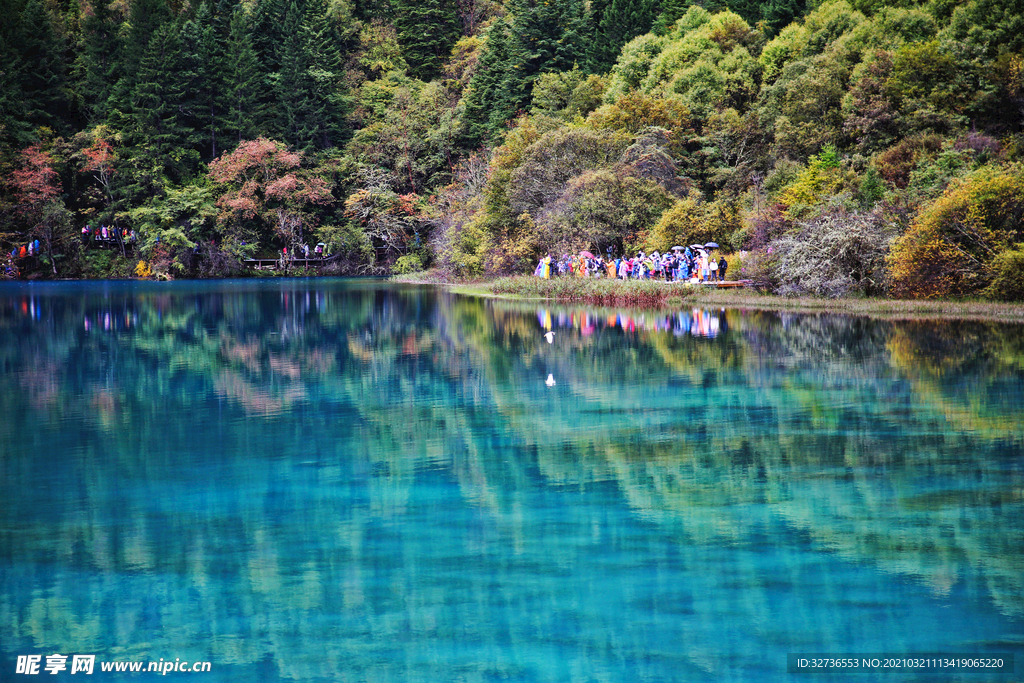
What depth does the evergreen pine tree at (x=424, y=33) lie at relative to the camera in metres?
70.6

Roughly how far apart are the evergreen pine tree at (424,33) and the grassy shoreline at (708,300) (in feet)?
113

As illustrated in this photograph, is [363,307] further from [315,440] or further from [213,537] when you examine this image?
[213,537]

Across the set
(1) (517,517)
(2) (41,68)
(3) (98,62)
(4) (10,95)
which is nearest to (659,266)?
(1) (517,517)

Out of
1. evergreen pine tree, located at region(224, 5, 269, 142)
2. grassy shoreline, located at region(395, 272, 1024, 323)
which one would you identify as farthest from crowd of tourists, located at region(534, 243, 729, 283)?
evergreen pine tree, located at region(224, 5, 269, 142)

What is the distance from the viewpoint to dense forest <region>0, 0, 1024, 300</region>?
30000mm

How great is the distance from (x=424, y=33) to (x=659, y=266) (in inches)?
1649

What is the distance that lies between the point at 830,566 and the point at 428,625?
2.61m

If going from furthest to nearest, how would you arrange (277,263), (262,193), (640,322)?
(277,263)
(262,193)
(640,322)

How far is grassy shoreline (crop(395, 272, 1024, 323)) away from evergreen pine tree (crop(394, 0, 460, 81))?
34.5 m

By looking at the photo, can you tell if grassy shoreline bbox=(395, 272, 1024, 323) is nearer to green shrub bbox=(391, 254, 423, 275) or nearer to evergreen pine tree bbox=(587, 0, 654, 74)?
green shrub bbox=(391, 254, 423, 275)

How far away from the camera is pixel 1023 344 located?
666 inches

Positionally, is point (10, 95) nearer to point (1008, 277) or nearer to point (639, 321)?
point (639, 321)

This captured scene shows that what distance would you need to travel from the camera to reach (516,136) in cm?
4488

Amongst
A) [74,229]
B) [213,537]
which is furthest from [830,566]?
[74,229]
